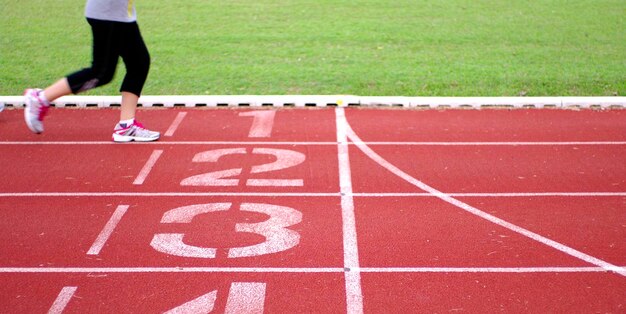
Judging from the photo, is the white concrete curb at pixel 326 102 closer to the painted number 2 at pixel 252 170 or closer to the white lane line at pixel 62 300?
the painted number 2 at pixel 252 170

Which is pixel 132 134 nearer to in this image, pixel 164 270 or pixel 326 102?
pixel 326 102

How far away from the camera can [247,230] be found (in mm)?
6992

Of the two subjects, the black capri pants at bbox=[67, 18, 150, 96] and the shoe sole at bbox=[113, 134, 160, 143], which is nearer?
the black capri pants at bbox=[67, 18, 150, 96]

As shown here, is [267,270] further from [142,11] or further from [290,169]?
[142,11]

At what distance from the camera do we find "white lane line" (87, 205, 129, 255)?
6.59 meters

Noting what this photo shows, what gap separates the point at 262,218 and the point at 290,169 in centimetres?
137

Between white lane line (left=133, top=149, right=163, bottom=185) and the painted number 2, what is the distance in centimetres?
37

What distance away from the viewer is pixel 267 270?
20.5ft

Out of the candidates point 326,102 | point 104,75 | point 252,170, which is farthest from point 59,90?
point 326,102

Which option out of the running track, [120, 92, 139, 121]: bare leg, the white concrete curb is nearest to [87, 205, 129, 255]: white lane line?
the running track

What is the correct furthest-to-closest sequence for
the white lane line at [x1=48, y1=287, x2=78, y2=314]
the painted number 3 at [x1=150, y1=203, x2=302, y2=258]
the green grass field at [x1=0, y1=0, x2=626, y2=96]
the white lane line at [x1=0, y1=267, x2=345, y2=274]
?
Result: the green grass field at [x1=0, y1=0, x2=626, y2=96] < the painted number 3 at [x1=150, y1=203, x2=302, y2=258] < the white lane line at [x1=0, y1=267, x2=345, y2=274] < the white lane line at [x1=48, y1=287, x2=78, y2=314]

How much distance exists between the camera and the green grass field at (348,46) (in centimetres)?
1198

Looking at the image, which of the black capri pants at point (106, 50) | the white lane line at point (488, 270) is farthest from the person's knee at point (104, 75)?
the white lane line at point (488, 270)

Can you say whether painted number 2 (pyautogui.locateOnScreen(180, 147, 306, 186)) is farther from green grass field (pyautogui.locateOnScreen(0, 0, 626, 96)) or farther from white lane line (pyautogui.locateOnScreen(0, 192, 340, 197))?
green grass field (pyautogui.locateOnScreen(0, 0, 626, 96))
